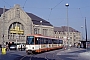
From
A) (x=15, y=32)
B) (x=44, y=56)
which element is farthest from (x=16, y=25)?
(x=44, y=56)

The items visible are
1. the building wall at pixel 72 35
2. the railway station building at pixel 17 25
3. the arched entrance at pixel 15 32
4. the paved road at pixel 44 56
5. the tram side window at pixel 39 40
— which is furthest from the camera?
the building wall at pixel 72 35

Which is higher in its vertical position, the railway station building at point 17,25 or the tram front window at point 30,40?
the railway station building at point 17,25

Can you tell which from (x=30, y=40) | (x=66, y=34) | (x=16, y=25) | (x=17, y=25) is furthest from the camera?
(x=66, y=34)

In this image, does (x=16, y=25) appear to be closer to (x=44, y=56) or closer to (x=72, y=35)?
(x=44, y=56)

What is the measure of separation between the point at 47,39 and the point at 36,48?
8.35 m

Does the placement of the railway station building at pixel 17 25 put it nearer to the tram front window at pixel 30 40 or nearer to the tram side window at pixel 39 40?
the tram side window at pixel 39 40

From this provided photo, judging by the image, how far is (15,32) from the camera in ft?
308

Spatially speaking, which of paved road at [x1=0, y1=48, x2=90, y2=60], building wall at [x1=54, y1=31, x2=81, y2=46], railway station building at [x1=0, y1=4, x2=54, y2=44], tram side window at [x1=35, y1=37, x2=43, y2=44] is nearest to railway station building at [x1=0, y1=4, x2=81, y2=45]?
railway station building at [x1=0, y1=4, x2=54, y2=44]

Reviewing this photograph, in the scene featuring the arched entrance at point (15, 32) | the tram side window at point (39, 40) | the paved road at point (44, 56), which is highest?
the arched entrance at point (15, 32)

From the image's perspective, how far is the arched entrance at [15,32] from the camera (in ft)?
307

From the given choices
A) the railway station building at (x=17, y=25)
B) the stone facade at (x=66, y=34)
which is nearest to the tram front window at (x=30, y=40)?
the railway station building at (x=17, y=25)

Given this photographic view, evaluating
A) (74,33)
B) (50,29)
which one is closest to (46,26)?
(50,29)

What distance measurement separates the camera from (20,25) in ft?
318

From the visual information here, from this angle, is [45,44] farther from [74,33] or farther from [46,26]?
[74,33]
